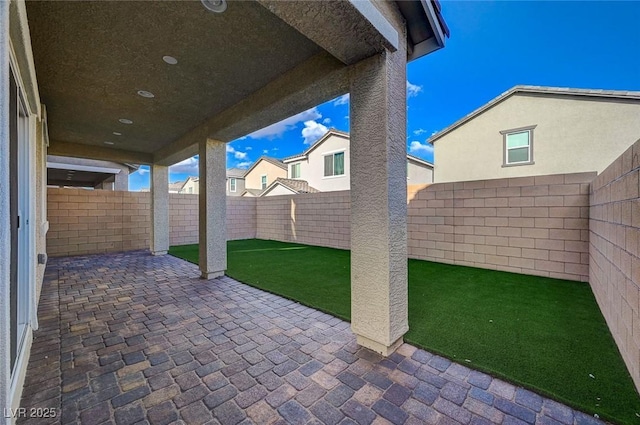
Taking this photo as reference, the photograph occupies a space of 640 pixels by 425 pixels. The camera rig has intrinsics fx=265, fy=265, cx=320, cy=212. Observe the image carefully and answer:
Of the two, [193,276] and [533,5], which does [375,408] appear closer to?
[193,276]

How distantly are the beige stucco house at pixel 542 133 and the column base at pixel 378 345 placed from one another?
9.00 metres

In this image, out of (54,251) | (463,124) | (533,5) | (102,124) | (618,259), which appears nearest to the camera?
(618,259)

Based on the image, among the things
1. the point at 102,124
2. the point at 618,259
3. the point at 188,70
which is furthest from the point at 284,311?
the point at 102,124

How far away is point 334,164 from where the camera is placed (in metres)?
14.5

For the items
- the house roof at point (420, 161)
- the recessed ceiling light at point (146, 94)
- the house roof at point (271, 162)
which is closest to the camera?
the recessed ceiling light at point (146, 94)

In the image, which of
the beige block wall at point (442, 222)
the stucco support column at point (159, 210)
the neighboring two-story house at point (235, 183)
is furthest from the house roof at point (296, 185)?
the neighboring two-story house at point (235, 183)

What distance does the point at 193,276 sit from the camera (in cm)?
500

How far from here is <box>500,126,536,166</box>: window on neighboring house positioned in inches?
342

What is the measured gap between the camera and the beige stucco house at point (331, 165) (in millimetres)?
14141

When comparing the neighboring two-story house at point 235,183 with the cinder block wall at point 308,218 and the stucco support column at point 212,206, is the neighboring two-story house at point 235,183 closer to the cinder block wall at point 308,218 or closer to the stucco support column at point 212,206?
the cinder block wall at point 308,218

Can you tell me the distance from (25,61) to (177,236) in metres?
7.75

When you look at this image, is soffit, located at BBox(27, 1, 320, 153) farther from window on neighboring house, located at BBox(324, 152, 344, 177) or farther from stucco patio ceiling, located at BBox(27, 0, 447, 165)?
window on neighboring house, located at BBox(324, 152, 344, 177)

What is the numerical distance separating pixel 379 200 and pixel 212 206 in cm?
353

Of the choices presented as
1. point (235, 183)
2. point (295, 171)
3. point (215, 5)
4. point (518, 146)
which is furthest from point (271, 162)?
point (215, 5)
